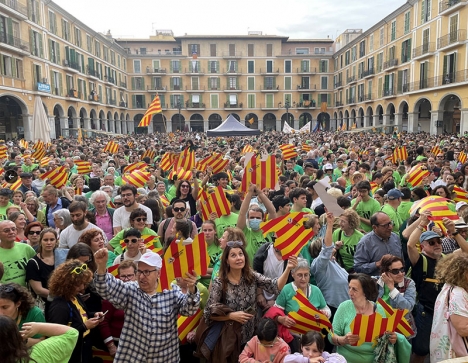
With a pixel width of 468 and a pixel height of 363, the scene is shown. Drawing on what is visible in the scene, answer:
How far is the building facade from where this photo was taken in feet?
90.5

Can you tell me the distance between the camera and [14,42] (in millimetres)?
25891

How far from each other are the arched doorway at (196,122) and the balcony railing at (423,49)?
29.9m

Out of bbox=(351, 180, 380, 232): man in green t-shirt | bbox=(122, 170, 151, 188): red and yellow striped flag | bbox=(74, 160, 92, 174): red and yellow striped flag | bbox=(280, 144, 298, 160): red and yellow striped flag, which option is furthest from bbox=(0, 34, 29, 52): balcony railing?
bbox=(351, 180, 380, 232): man in green t-shirt

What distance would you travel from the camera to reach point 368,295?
3285mm

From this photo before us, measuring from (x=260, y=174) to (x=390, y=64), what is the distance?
116 ft

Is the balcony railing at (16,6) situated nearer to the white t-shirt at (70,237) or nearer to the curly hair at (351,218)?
the white t-shirt at (70,237)

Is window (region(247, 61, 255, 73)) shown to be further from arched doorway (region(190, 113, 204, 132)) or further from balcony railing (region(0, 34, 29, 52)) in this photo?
balcony railing (region(0, 34, 29, 52))

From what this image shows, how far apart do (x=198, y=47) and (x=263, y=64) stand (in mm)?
9031

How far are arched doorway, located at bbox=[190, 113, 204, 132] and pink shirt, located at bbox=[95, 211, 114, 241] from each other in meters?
49.2

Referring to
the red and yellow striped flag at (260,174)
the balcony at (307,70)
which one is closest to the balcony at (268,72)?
the balcony at (307,70)

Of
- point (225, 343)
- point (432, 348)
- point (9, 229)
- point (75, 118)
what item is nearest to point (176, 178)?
point (9, 229)

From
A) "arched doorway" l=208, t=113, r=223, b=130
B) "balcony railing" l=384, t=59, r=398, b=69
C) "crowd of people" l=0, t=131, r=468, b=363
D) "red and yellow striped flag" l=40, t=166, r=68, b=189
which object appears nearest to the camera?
"crowd of people" l=0, t=131, r=468, b=363

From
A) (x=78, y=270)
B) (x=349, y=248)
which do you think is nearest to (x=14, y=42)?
(x=78, y=270)

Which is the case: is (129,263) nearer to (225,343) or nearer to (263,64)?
(225,343)
